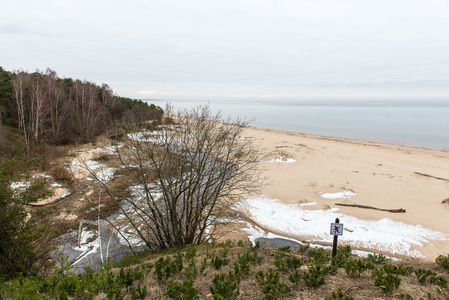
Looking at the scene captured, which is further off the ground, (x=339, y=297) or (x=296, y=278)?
(x=339, y=297)

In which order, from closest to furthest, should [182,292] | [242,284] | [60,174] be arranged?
[182,292] < [242,284] < [60,174]

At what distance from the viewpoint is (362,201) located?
16.2m

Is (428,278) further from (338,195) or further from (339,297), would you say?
(338,195)

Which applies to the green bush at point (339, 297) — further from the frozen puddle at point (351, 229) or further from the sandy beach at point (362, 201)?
the sandy beach at point (362, 201)

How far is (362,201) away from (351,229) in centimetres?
411

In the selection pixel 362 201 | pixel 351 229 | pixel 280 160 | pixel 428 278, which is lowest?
pixel 351 229

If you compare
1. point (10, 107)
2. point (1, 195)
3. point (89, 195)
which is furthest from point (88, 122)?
point (1, 195)

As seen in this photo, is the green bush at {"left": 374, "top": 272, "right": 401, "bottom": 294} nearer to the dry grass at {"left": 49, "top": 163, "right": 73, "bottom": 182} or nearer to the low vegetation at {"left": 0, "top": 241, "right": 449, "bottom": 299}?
the low vegetation at {"left": 0, "top": 241, "right": 449, "bottom": 299}

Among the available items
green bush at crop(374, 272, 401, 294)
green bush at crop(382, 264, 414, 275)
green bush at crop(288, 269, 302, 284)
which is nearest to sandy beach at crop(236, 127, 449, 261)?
green bush at crop(382, 264, 414, 275)

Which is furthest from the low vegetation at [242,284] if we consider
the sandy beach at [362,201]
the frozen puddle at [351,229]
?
the sandy beach at [362,201]

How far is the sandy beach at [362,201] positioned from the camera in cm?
1203

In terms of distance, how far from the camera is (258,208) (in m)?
15.4

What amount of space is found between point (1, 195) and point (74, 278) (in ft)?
12.3

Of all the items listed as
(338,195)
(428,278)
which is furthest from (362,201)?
(428,278)
